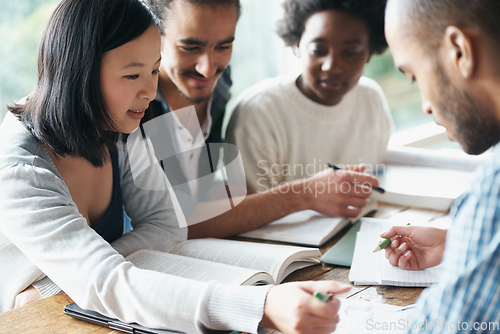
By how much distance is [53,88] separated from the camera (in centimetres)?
102

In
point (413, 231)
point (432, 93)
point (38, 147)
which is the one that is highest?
point (432, 93)

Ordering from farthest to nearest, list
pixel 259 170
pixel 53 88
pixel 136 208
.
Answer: pixel 259 170 → pixel 136 208 → pixel 53 88

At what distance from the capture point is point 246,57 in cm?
251

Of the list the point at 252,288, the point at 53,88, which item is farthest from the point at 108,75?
the point at 252,288

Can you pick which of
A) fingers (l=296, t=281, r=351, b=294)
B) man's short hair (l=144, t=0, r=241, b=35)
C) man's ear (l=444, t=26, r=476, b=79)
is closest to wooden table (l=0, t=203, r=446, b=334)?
fingers (l=296, t=281, r=351, b=294)

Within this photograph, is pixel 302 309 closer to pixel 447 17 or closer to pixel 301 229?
pixel 447 17

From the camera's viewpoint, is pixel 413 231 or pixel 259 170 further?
pixel 259 170

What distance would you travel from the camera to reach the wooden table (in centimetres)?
93

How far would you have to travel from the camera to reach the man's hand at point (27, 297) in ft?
3.56

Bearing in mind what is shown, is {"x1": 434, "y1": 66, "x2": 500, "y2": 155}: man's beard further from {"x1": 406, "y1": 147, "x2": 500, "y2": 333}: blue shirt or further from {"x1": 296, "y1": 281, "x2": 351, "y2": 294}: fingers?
{"x1": 296, "y1": 281, "x2": 351, "y2": 294}: fingers

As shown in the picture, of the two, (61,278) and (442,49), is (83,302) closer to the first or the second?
(61,278)

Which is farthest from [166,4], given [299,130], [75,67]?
[299,130]

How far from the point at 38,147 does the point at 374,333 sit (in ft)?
2.49

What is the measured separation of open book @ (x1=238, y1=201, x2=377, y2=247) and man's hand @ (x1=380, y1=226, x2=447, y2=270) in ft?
0.75
